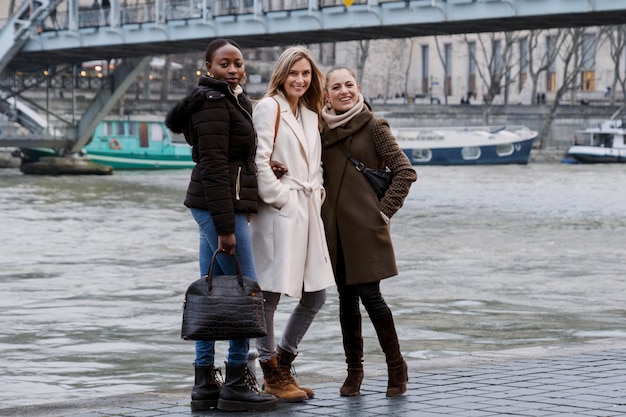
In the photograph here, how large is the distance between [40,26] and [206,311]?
150 feet

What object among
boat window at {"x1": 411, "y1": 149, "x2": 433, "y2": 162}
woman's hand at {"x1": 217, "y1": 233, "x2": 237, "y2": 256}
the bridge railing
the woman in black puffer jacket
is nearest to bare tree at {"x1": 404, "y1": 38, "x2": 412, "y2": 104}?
boat window at {"x1": 411, "y1": 149, "x2": 433, "y2": 162}

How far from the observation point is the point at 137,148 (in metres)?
58.8

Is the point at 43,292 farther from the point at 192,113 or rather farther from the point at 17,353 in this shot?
the point at 192,113

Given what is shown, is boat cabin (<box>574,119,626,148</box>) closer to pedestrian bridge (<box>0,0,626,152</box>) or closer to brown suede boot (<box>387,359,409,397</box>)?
pedestrian bridge (<box>0,0,626,152</box>)

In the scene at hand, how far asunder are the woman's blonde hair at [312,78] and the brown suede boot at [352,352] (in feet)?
3.54

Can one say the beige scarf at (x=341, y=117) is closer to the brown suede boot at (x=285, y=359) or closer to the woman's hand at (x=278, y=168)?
the woman's hand at (x=278, y=168)

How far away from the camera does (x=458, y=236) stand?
23.2m

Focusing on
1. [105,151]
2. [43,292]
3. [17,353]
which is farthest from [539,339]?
[105,151]

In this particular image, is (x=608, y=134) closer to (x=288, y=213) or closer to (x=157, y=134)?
(x=157, y=134)

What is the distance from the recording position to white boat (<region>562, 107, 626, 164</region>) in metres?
64.8

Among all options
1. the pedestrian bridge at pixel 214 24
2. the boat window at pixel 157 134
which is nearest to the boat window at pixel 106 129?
the boat window at pixel 157 134

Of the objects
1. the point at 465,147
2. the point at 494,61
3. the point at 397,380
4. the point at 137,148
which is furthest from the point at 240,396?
the point at 494,61

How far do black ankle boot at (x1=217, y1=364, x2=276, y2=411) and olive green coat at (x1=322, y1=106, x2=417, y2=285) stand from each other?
0.78 m

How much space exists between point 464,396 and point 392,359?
0.46m
